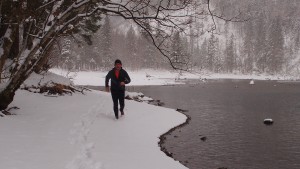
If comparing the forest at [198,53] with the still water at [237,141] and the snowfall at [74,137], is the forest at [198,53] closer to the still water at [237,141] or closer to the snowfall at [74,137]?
the still water at [237,141]

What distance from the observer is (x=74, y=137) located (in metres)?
9.32

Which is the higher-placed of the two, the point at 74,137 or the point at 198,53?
the point at 198,53

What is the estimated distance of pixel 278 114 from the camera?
24.1 meters

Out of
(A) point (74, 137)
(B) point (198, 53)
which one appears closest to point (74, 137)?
(A) point (74, 137)

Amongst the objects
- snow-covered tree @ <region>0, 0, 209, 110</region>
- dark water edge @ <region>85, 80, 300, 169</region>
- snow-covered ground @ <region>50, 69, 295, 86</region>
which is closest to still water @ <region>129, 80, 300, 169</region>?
dark water edge @ <region>85, 80, 300, 169</region>

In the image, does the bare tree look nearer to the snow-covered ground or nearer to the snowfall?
the snowfall

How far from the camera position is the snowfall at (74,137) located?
23.7 feet

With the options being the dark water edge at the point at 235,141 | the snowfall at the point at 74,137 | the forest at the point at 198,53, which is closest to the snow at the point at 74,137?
the snowfall at the point at 74,137

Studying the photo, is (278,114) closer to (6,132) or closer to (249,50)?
(6,132)

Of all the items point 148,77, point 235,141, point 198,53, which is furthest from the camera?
point 198,53

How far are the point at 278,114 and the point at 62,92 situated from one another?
15443 millimetres

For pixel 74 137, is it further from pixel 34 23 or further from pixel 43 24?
pixel 34 23

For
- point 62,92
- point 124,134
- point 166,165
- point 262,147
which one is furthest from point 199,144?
point 62,92

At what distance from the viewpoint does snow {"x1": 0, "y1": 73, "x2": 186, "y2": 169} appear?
23.7 ft
